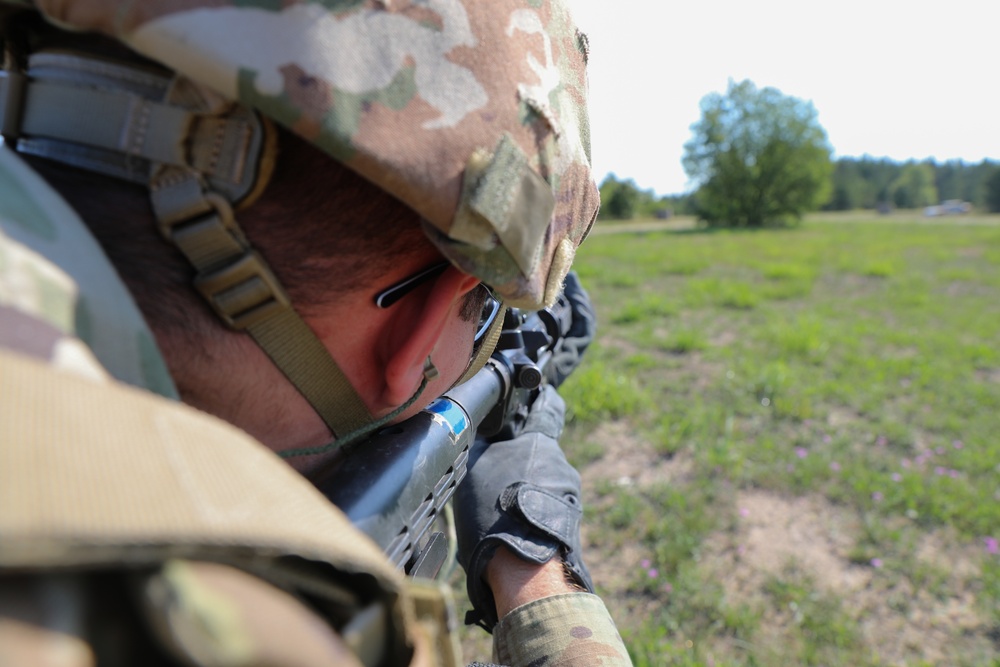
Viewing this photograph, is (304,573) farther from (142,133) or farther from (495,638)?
(495,638)

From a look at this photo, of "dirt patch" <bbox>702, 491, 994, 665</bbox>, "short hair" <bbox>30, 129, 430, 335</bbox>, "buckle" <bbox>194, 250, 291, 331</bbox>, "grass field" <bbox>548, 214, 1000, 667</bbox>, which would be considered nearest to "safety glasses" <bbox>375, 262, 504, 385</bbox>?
"short hair" <bbox>30, 129, 430, 335</bbox>

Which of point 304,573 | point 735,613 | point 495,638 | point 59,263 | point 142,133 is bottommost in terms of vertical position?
point 735,613

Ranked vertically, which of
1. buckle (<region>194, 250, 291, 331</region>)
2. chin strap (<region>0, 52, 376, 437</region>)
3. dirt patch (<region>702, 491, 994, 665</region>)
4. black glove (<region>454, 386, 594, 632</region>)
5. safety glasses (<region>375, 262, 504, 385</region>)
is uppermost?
chin strap (<region>0, 52, 376, 437</region>)

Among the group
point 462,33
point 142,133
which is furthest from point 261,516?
point 462,33

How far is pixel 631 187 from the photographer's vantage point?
54.3 meters

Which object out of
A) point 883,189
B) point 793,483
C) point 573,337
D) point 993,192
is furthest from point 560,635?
point 883,189

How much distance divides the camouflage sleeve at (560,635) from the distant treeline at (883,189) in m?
52.9

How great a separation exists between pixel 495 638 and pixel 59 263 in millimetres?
1568

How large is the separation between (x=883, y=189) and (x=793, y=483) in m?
93.4

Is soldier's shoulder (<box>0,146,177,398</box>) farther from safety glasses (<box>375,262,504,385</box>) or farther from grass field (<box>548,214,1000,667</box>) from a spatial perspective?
grass field (<box>548,214,1000,667</box>)

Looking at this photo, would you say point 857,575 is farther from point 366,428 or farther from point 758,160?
point 758,160

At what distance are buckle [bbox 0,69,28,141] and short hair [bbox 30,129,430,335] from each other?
0.07 meters

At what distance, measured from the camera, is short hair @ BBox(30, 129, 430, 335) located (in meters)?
0.97

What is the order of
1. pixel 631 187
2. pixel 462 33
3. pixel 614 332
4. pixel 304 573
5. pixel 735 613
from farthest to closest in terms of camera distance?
pixel 631 187 → pixel 614 332 → pixel 735 613 → pixel 462 33 → pixel 304 573
